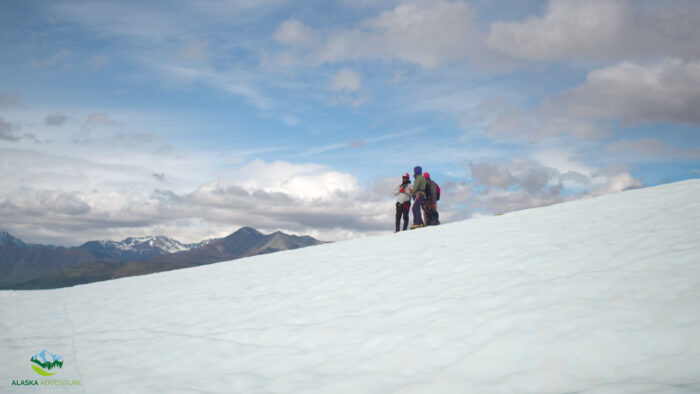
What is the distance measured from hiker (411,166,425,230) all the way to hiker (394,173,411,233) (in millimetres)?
353

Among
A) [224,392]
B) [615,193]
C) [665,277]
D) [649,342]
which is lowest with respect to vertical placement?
[224,392]

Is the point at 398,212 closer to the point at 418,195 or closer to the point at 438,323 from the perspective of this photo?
the point at 418,195

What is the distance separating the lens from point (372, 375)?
443 cm

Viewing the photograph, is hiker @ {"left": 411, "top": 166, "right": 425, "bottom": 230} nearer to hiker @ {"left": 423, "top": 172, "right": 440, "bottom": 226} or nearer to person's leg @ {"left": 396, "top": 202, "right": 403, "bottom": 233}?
hiker @ {"left": 423, "top": 172, "right": 440, "bottom": 226}

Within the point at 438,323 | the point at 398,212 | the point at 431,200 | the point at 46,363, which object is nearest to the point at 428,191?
the point at 431,200

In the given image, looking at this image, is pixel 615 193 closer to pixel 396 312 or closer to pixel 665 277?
pixel 665 277

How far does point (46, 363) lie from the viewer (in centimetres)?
652

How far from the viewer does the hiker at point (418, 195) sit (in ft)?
58.0

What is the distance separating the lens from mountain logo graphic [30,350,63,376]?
240 inches

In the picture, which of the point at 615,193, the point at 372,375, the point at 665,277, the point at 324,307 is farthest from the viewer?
the point at 615,193

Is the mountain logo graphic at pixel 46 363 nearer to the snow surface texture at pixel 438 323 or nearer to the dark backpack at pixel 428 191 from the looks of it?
the snow surface texture at pixel 438 323

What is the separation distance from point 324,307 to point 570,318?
390 centimetres

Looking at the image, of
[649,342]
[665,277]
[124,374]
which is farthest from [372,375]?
[665,277]

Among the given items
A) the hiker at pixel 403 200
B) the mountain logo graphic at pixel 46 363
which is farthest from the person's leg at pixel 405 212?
the mountain logo graphic at pixel 46 363
